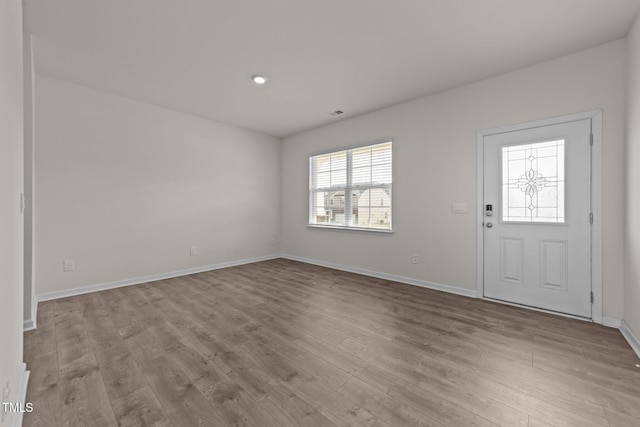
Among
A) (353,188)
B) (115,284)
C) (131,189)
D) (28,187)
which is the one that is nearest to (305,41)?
(353,188)

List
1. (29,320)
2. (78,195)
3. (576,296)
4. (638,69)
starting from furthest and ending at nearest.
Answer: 1. (78,195)
2. (576,296)
3. (29,320)
4. (638,69)

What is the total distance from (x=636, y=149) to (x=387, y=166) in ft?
8.69

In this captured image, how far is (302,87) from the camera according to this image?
11.8ft

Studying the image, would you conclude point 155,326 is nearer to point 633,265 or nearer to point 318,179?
point 318,179

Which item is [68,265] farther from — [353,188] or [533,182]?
[533,182]

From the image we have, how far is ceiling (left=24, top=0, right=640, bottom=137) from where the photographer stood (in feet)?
7.21

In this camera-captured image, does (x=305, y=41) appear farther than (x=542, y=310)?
No

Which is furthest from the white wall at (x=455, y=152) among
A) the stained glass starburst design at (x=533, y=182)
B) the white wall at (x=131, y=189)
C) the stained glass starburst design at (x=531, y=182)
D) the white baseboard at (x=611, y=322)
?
the white wall at (x=131, y=189)

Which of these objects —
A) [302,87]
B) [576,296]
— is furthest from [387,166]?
[576,296]

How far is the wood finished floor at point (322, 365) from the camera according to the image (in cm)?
148

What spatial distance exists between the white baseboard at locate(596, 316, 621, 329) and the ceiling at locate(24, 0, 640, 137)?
2.72m

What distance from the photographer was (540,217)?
9.78ft

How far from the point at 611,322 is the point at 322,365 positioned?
2910 millimetres

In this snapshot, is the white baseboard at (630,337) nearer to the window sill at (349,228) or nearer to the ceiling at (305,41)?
the window sill at (349,228)
